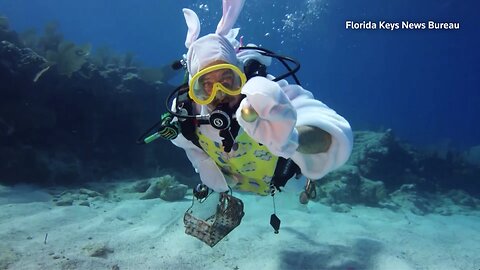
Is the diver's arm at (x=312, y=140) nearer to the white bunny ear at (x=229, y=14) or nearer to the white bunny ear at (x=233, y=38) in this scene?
the white bunny ear at (x=229, y=14)

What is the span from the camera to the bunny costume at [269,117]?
125cm

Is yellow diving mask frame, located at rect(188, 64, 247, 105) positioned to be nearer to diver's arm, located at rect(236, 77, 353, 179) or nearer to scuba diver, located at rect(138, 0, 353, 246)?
scuba diver, located at rect(138, 0, 353, 246)

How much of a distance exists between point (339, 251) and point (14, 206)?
5.35m

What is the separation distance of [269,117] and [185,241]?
12.1 feet

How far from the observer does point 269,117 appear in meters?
1.25

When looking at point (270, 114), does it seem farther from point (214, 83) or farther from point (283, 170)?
point (283, 170)

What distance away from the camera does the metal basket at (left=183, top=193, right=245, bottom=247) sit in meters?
3.42

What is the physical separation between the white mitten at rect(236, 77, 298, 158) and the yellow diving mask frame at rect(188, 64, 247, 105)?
891 millimetres

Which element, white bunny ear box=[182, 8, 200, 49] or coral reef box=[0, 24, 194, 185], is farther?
coral reef box=[0, 24, 194, 185]

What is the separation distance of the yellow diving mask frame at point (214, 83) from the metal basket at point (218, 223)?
1.57m

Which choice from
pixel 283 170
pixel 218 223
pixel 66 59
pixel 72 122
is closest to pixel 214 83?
pixel 283 170

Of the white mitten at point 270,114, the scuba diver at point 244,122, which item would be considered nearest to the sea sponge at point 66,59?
the scuba diver at point 244,122

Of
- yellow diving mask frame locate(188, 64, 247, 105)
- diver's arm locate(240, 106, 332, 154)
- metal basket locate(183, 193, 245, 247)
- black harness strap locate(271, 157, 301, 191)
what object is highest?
yellow diving mask frame locate(188, 64, 247, 105)

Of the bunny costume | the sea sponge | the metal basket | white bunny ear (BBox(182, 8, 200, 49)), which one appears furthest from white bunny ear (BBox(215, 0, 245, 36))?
the sea sponge
